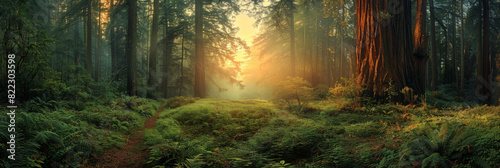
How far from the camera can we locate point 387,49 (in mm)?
7301

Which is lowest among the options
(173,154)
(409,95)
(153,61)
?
(173,154)

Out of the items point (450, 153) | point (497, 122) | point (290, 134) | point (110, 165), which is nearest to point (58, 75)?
Result: point (110, 165)

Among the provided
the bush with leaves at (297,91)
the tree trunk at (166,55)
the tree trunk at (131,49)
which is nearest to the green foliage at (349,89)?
the bush with leaves at (297,91)

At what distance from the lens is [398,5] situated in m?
7.51

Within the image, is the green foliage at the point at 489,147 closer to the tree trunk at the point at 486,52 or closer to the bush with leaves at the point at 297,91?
the bush with leaves at the point at 297,91

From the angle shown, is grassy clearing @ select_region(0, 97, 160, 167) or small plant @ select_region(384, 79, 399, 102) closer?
grassy clearing @ select_region(0, 97, 160, 167)

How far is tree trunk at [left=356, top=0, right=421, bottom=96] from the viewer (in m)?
7.22

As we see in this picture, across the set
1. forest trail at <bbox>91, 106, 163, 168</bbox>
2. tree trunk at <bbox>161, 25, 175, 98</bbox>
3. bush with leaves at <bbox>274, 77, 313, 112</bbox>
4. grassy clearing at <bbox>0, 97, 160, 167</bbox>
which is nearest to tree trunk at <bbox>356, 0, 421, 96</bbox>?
bush with leaves at <bbox>274, 77, 313, 112</bbox>

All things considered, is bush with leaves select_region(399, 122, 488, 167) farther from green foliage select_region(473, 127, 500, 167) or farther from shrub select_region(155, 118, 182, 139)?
shrub select_region(155, 118, 182, 139)

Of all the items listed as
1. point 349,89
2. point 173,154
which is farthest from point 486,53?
point 173,154

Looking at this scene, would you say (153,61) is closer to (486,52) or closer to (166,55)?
(166,55)

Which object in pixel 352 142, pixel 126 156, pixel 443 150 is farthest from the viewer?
pixel 126 156

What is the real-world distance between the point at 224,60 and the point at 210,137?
580 inches

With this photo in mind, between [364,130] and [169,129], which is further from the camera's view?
[169,129]
